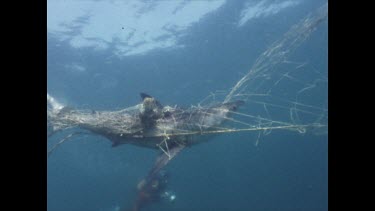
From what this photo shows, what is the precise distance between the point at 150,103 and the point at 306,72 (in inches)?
1393

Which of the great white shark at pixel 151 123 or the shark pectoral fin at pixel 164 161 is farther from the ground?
the great white shark at pixel 151 123

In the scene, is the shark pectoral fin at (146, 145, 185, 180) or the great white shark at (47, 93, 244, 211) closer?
the great white shark at (47, 93, 244, 211)

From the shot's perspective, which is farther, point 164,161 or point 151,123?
point 164,161

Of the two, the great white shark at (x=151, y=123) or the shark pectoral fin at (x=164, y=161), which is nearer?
the great white shark at (x=151, y=123)

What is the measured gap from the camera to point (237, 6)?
2470 centimetres

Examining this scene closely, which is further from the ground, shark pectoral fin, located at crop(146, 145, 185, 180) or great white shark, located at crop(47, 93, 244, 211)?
great white shark, located at crop(47, 93, 244, 211)

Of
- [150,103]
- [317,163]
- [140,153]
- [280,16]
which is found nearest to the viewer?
[150,103]

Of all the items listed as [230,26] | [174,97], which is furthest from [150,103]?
[174,97]

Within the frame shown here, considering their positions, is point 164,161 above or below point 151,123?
below

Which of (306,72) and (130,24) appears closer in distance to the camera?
(130,24)
